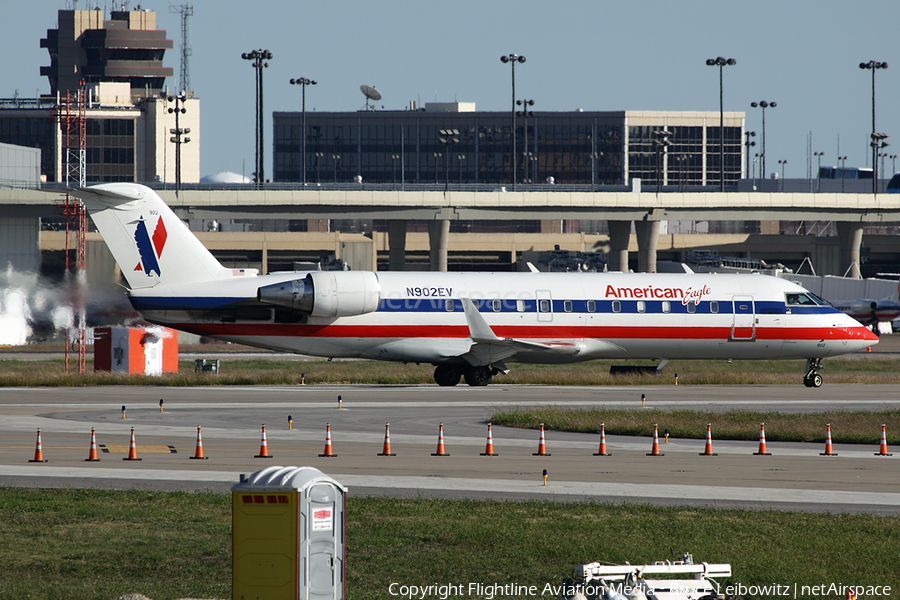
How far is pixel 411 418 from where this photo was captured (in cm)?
2780

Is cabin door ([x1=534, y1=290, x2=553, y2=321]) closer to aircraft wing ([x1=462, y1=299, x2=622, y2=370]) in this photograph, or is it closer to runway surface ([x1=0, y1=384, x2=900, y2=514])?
aircraft wing ([x1=462, y1=299, x2=622, y2=370])

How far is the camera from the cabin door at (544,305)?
120 feet

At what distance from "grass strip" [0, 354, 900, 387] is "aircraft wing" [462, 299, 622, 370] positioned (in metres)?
2.93

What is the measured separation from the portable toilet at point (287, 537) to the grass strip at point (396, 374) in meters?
30.0

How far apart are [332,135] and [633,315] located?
16538 cm

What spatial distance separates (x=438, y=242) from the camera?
88.3 meters

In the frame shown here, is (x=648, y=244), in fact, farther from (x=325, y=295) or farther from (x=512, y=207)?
(x=325, y=295)

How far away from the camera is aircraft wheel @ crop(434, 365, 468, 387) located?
3759 centimetres

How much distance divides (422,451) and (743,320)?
775 inches

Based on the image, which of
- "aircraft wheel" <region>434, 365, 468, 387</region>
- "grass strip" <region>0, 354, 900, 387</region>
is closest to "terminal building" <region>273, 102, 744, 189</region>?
"grass strip" <region>0, 354, 900, 387</region>

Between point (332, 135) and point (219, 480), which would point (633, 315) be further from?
point (332, 135)

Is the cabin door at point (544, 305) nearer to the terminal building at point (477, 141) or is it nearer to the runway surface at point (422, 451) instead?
the runway surface at point (422, 451)

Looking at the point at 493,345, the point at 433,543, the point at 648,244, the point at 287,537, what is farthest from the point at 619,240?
the point at 287,537

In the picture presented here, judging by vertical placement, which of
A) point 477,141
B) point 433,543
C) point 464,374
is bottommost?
point 433,543
